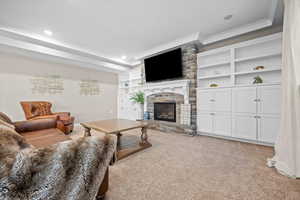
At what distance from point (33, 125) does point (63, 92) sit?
7.92 feet

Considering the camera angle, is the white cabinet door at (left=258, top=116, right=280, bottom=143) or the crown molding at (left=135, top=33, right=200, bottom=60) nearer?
the white cabinet door at (left=258, top=116, right=280, bottom=143)

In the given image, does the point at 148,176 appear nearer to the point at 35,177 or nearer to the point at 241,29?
the point at 35,177

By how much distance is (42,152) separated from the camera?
704 millimetres

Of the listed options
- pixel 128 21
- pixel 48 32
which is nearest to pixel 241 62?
pixel 128 21

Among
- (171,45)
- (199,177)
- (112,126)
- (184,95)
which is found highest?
(171,45)

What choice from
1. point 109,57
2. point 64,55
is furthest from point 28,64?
point 109,57

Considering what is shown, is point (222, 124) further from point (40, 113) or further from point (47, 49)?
point (47, 49)

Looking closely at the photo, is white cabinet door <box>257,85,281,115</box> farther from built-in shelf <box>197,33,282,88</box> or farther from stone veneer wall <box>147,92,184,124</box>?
stone veneer wall <box>147,92,184,124</box>

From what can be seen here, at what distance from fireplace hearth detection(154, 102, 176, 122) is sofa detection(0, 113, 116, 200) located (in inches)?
114

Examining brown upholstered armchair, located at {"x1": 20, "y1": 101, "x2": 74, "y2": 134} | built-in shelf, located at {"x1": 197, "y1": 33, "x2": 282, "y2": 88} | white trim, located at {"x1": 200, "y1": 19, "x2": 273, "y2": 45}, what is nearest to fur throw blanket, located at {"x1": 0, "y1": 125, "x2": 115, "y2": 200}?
brown upholstered armchair, located at {"x1": 20, "y1": 101, "x2": 74, "y2": 134}

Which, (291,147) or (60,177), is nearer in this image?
(60,177)

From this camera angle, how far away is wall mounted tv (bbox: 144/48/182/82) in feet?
11.3

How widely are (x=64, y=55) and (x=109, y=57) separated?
141cm

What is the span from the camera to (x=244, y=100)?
8.52ft
